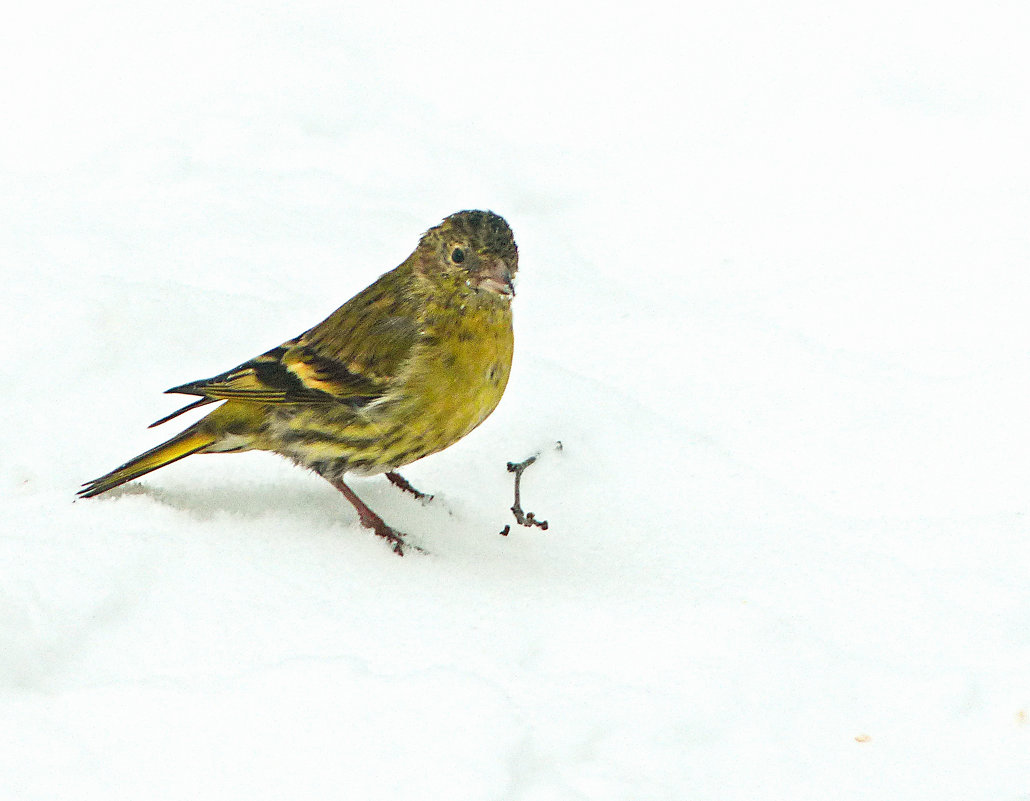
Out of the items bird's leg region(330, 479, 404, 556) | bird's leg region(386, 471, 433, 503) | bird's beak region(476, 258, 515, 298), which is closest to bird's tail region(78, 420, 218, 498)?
bird's leg region(330, 479, 404, 556)

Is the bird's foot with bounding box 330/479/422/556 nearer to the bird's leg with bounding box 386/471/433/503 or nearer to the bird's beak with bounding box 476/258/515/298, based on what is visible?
the bird's leg with bounding box 386/471/433/503

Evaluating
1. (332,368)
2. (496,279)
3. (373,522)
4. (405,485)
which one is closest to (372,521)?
(373,522)

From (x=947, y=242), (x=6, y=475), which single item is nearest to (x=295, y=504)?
(x=6, y=475)

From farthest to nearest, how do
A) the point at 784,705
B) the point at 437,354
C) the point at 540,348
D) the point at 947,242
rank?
the point at 947,242
the point at 540,348
the point at 437,354
the point at 784,705

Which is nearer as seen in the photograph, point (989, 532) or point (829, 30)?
point (989, 532)

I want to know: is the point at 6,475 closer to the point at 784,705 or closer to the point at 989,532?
the point at 784,705

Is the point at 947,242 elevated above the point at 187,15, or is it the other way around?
the point at 187,15

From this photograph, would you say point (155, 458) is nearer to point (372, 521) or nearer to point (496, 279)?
point (372, 521)
